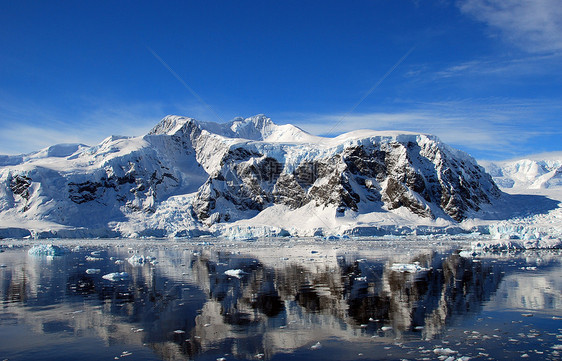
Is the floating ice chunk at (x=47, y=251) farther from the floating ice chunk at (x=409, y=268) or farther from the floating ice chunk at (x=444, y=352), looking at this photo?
the floating ice chunk at (x=444, y=352)

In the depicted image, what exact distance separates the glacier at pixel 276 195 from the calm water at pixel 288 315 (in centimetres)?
8166

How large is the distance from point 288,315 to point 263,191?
128421mm

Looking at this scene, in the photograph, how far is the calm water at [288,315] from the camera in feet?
50.4

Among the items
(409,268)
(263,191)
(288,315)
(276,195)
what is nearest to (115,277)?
(288,315)

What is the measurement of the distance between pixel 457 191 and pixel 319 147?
1814 inches

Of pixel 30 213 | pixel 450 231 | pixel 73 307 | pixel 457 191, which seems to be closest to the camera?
pixel 73 307

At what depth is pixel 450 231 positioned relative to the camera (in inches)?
4564

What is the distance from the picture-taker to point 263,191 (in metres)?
149

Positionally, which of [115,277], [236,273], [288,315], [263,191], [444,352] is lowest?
[444,352]

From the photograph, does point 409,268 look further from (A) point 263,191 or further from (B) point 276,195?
(A) point 263,191

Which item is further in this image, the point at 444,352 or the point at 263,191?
the point at 263,191

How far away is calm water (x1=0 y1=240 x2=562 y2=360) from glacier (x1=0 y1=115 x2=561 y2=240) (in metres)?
81.7

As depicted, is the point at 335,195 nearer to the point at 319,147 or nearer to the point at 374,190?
the point at 374,190

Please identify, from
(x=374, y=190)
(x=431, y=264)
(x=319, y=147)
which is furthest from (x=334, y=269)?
(x=319, y=147)
